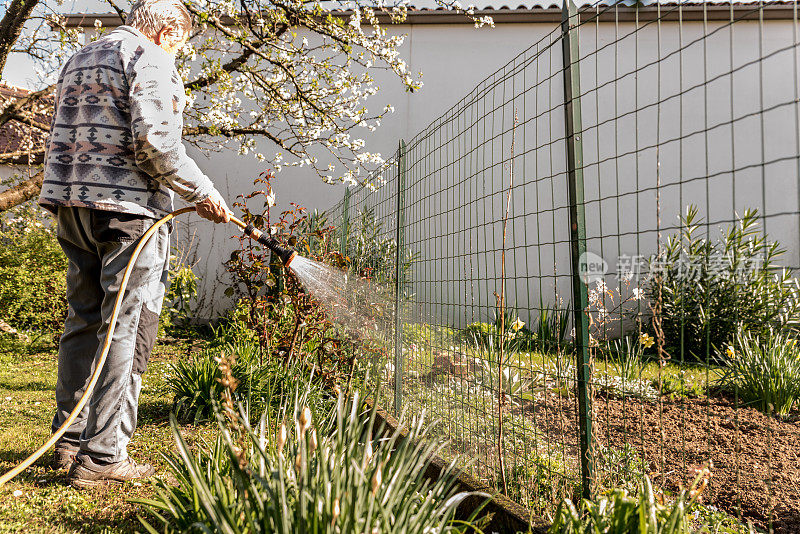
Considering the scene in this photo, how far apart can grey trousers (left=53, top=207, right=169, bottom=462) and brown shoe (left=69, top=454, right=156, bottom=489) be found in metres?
0.03

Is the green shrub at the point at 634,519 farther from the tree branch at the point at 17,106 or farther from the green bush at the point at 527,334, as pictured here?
the tree branch at the point at 17,106

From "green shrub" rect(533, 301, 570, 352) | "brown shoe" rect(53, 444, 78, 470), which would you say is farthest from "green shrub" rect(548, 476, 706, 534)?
"brown shoe" rect(53, 444, 78, 470)

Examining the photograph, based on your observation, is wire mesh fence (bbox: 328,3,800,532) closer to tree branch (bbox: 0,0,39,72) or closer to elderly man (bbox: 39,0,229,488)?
elderly man (bbox: 39,0,229,488)

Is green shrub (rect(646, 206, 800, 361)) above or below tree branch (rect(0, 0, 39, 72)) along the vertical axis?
below

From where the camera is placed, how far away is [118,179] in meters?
2.34

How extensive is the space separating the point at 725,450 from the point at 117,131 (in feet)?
10.6

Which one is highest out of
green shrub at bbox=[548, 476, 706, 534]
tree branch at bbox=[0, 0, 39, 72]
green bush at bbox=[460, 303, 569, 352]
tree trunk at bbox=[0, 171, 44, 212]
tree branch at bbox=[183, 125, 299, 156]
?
tree branch at bbox=[0, 0, 39, 72]

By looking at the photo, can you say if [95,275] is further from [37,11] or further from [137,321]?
[37,11]

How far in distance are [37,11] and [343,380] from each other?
5051 millimetres

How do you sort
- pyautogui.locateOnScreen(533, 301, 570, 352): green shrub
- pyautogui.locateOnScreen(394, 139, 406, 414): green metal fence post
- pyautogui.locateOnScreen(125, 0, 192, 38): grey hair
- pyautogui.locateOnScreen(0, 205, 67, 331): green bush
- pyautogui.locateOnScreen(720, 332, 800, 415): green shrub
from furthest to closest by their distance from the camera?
pyautogui.locateOnScreen(0, 205, 67, 331): green bush → pyautogui.locateOnScreen(720, 332, 800, 415): green shrub → pyautogui.locateOnScreen(394, 139, 406, 414): green metal fence post → pyautogui.locateOnScreen(125, 0, 192, 38): grey hair → pyautogui.locateOnScreen(533, 301, 570, 352): green shrub

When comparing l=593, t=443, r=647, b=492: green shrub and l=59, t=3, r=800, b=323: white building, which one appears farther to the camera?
l=59, t=3, r=800, b=323: white building

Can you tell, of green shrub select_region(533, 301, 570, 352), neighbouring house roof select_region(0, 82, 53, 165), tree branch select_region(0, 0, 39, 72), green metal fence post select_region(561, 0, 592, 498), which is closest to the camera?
Result: green metal fence post select_region(561, 0, 592, 498)

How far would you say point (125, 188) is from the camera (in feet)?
7.71

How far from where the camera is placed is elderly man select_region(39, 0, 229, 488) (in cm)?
230
